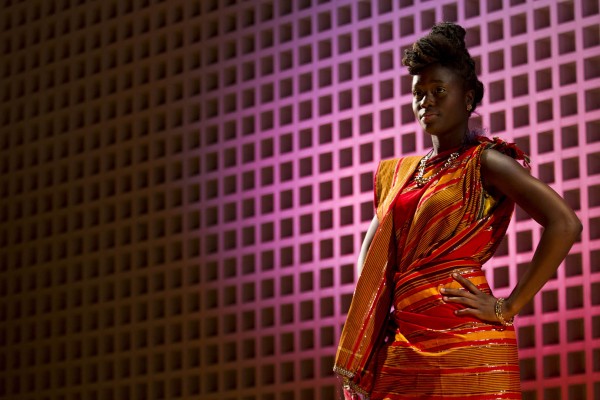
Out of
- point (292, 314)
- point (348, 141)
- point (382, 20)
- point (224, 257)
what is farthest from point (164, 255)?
point (382, 20)

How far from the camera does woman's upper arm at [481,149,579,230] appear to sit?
7.89ft

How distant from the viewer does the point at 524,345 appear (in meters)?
4.10

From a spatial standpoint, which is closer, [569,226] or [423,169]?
[569,226]


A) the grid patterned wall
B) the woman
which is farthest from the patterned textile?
the grid patterned wall

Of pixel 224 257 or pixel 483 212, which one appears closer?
pixel 483 212

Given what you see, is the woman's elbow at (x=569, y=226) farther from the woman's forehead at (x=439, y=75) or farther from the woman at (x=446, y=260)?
the woman's forehead at (x=439, y=75)

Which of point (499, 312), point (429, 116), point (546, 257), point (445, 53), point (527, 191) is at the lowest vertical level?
point (499, 312)

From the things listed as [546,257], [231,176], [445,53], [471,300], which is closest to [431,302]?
[471,300]

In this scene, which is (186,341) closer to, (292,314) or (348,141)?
(292,314)

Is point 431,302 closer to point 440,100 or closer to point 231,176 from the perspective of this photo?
point 440,100

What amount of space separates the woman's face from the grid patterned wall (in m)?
1.67

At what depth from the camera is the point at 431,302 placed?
2.40 metres

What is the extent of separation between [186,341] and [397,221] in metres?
2.73

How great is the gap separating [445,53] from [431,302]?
57cm
